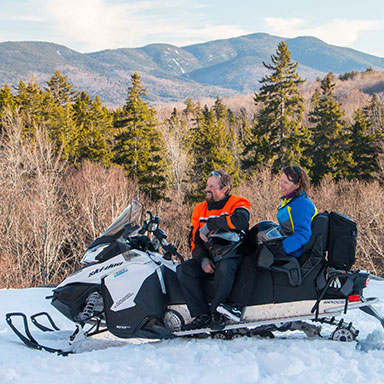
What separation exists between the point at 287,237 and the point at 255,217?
22044 mm

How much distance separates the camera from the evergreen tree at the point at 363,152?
29.0 m

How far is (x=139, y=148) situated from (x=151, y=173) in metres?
1.81

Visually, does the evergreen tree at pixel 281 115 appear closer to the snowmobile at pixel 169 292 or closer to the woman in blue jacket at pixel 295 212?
the woman in blue jacket at pixel 295 212

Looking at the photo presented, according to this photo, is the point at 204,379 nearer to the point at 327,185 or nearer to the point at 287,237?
the point at 287,237

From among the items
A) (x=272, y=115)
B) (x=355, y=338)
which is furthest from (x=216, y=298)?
(x=272, y=115)

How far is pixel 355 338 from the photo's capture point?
12.5 feet

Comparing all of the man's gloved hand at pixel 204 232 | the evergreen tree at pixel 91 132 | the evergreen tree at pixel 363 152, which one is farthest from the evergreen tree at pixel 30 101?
the man's gloved hand at pixel 204 232

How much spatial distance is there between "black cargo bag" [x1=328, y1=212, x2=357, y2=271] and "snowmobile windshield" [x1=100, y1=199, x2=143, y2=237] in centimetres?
188

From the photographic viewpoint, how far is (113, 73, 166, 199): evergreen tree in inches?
1081

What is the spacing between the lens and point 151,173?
27.8 meters

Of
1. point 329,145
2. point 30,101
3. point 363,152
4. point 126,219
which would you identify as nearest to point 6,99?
point 30,101

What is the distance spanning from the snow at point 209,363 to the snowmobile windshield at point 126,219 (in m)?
1.09

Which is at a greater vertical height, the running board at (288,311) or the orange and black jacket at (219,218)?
the orange and black jacket at (219,218)

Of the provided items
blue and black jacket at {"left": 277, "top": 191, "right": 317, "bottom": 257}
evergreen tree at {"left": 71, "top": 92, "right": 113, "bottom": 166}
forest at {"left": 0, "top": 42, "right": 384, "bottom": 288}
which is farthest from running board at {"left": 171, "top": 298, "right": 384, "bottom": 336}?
evergreen tree at {"left": 71, "top": 92, "right": 113, "bottom": 166}
